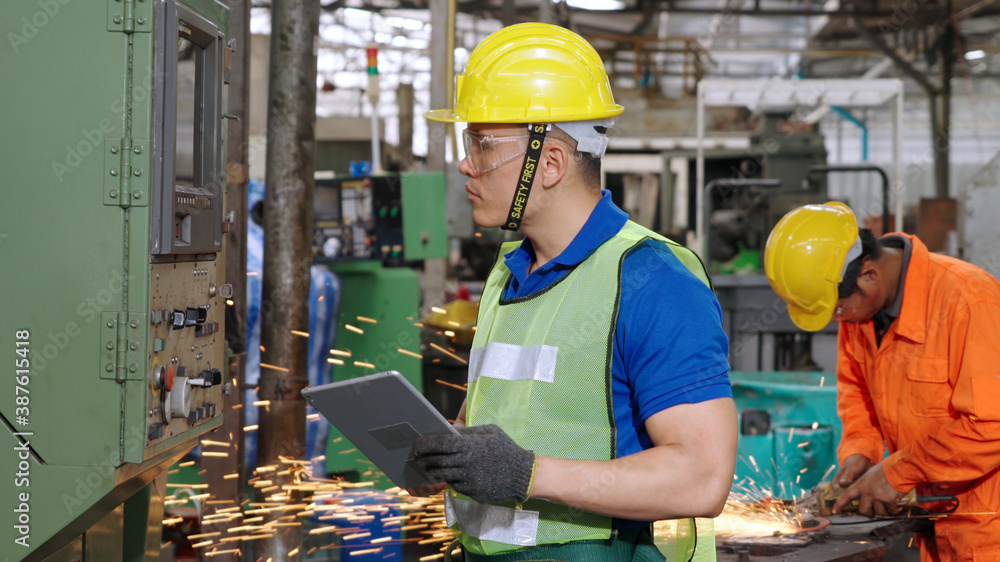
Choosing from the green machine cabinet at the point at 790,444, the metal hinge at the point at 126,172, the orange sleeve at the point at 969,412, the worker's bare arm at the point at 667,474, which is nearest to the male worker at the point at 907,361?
the orange sleeve at the point at 969,412

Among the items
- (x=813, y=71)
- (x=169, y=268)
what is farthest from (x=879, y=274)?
(x=813, y=71)

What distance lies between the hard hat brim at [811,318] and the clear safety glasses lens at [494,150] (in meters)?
1.66

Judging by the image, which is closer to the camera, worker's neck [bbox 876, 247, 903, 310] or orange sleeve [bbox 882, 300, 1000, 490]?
orange sleeve [bbox 882, 300, 1000, 490]

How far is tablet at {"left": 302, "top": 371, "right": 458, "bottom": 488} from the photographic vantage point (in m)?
1.46

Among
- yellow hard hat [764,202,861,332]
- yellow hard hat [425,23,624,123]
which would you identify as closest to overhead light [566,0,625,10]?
yellow hard hat [764,202,861,332]

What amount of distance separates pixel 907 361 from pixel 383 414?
1.90 m

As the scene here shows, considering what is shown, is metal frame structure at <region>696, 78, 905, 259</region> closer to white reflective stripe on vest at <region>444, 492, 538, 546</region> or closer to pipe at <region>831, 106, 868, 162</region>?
pipe at <region>831, 106, 868, 162</region>

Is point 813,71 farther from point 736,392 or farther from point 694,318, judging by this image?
point 694,318

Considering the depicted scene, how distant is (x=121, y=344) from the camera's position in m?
1.86

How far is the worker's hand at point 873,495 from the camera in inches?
103

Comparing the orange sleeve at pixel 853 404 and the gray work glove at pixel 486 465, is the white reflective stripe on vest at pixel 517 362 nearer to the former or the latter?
the gray work glove at pixel 486 465

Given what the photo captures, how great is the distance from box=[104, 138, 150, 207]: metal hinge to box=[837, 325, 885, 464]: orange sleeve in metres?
2.37

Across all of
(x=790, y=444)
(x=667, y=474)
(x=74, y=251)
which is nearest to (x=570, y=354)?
(x=667, y=474)

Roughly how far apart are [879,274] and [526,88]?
1.68 metres
